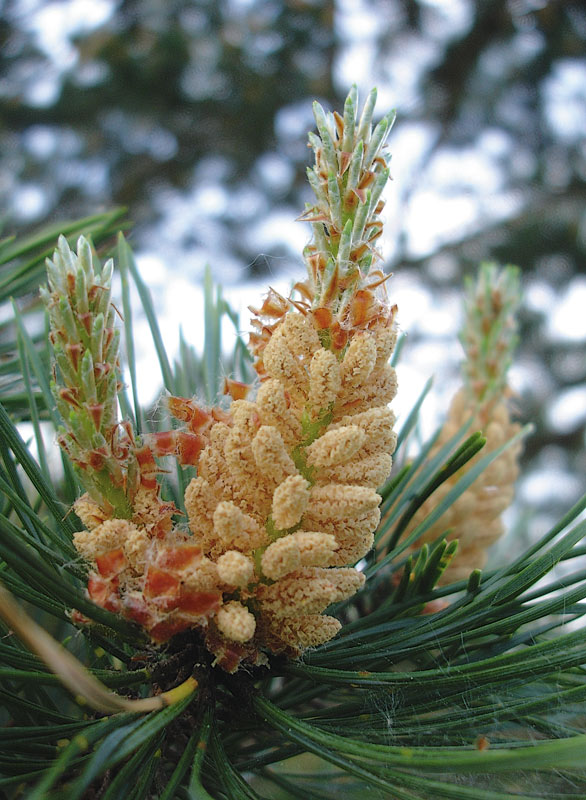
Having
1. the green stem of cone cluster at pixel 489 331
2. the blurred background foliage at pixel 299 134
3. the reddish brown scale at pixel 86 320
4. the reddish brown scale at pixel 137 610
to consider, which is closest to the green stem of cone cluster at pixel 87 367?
the reddish brown scale at pixel 86 320

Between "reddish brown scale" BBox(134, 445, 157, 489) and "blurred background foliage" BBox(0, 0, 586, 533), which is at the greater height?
"blurred background foliage" BBox(0, 0, 586, 533)

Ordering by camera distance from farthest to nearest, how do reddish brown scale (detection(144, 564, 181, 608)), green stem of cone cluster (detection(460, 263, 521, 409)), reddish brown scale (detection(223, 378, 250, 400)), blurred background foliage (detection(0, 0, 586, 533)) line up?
blurred background foliage (detection(0, 0, 586, 533)) → green stem of cone cluster (detection(460, 263, 521, 409)) → reddish brown scale (detection(223, 378, 250, 400)) → reddish brown scale (detection(144, 564, 181, 608))

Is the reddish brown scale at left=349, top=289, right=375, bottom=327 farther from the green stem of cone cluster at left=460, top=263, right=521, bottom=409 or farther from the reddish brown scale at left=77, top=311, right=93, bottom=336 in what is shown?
the green stem of cone cluster at left=460, top=263, right=521, bottom=409

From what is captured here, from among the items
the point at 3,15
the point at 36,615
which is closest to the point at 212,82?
the point at 3,15

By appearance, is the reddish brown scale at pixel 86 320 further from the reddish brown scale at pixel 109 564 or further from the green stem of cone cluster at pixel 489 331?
the green stem of cone cluster at pixel 489 331

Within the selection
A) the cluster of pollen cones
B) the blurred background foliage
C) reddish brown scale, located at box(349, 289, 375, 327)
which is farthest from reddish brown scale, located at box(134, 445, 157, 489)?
the blurred background foliage

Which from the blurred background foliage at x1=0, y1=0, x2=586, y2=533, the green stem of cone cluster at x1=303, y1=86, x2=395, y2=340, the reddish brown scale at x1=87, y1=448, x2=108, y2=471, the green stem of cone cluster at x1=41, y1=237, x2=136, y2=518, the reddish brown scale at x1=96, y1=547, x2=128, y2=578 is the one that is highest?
the blurred background foliage at x1=0, y1=0, x2=586, y2=533

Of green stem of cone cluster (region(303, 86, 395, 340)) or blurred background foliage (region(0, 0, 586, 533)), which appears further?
blurred background foliage (region(0, 0, 586, 533))
